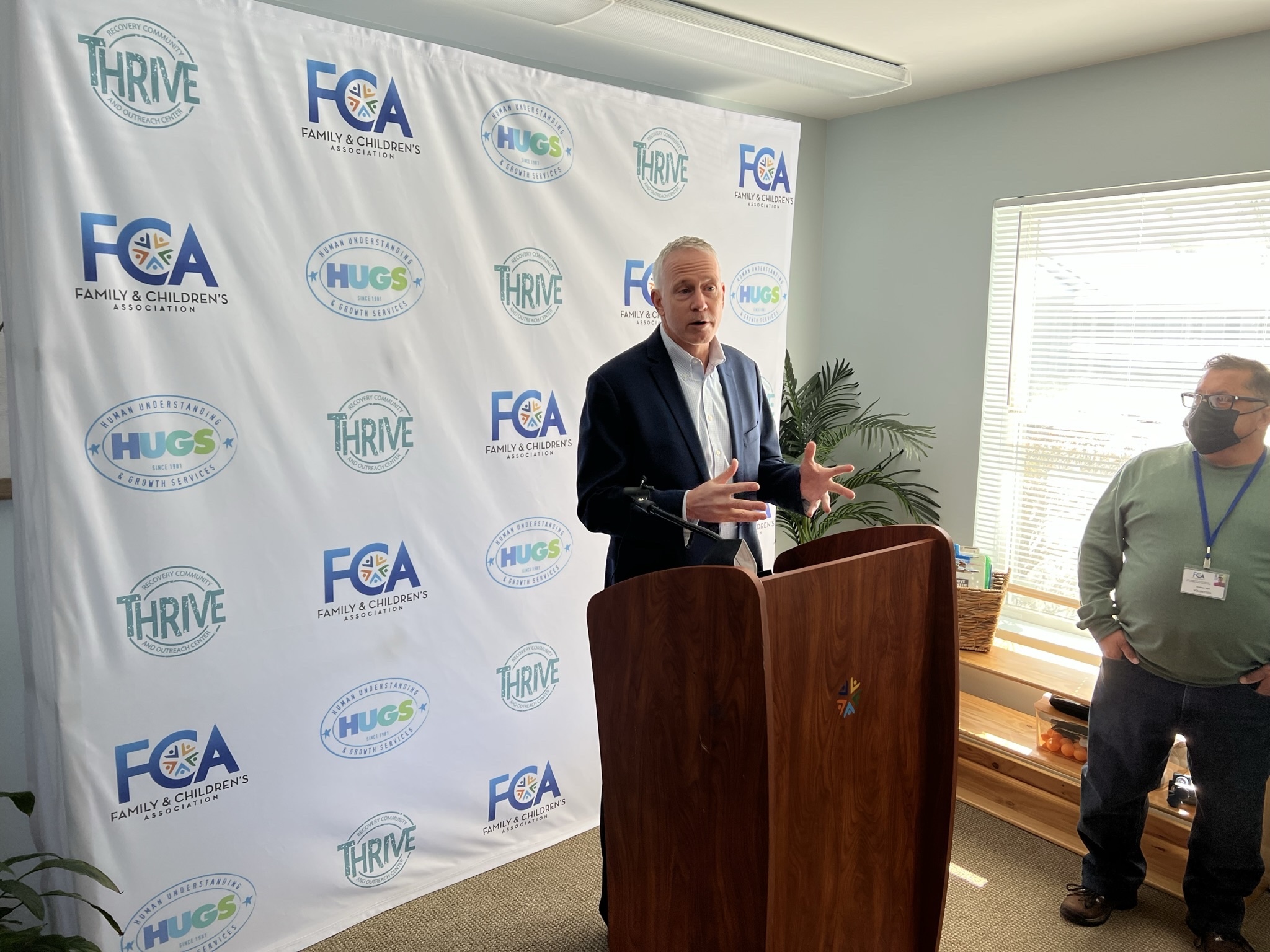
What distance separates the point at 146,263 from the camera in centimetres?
196

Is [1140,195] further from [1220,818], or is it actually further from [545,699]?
[545,699]

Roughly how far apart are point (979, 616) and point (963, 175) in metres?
1.95

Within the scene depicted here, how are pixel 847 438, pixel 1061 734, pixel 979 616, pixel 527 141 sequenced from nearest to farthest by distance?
pixel 527 141 → pixel 1061 734 → pixel 979 616 → pixel 847 438

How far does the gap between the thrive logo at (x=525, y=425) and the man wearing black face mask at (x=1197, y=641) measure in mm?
1577

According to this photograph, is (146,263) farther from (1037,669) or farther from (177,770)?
(1037,669)

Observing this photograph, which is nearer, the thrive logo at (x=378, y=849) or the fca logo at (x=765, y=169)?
the thrive logo at (x=378, y=849)

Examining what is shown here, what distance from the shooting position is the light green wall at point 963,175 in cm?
314

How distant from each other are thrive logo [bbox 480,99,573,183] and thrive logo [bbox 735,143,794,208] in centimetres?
69

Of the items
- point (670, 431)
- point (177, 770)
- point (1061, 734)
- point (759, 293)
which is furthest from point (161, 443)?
point (1061, 734)

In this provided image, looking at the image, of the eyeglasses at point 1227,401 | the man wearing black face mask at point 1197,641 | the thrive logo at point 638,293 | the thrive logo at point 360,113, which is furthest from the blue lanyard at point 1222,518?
the thrive logo at point 360,113

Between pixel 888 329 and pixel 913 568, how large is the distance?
301cm

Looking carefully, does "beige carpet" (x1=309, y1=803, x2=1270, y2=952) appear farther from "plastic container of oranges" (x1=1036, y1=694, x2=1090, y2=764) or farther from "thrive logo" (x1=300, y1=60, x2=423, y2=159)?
"thrive logo" (x1=300, y1=60, x2=423, y2=159)

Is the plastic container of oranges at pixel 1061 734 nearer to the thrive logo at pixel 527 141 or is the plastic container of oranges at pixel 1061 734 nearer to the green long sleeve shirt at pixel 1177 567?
the green long sleeve shirt at pixel 1177 567

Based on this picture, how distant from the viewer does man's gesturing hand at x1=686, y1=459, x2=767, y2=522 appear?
1.60 metres
